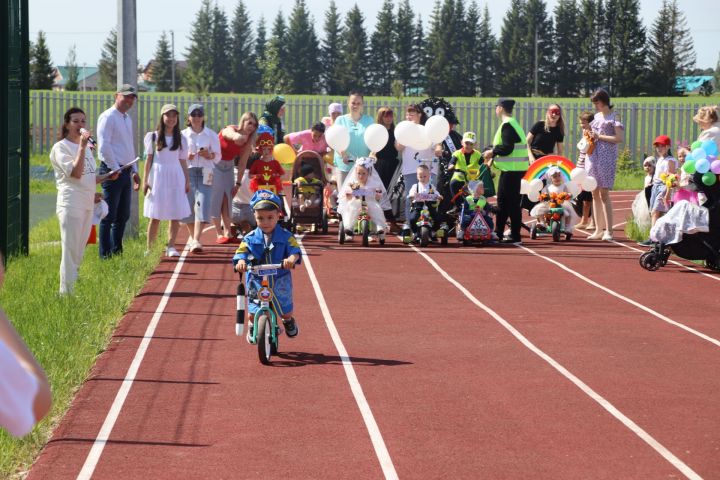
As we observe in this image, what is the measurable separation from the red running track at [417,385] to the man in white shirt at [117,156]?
0.85 metres

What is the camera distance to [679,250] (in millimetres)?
14383

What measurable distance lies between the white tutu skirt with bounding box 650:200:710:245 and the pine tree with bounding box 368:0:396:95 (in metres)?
116

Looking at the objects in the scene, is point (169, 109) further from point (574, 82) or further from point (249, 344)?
point (574, 82)

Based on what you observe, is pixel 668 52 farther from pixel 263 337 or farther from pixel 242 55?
pixel 263 337

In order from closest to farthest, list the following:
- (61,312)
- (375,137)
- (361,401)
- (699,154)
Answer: (361,401), (61,312), (699,154), (375,137)

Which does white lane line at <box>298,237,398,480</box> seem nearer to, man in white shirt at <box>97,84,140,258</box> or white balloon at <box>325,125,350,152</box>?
man in white shirt at <box>97,84,140,258</box>

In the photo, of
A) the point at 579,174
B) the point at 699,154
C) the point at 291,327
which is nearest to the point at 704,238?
the point at 699,154

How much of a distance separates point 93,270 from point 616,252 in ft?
23.7

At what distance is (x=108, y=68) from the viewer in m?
135

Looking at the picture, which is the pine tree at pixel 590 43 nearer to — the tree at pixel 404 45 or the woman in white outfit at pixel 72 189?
the tree at pixel 404 45

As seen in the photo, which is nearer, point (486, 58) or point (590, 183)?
point (590, 183)

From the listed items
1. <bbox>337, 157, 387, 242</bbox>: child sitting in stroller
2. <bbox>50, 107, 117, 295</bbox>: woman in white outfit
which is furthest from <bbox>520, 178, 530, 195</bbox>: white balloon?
<bbox>50, 107, 117, 295</bbox>: woman in white outfit

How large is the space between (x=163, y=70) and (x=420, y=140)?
12027 cm

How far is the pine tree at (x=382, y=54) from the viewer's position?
130500 mm
